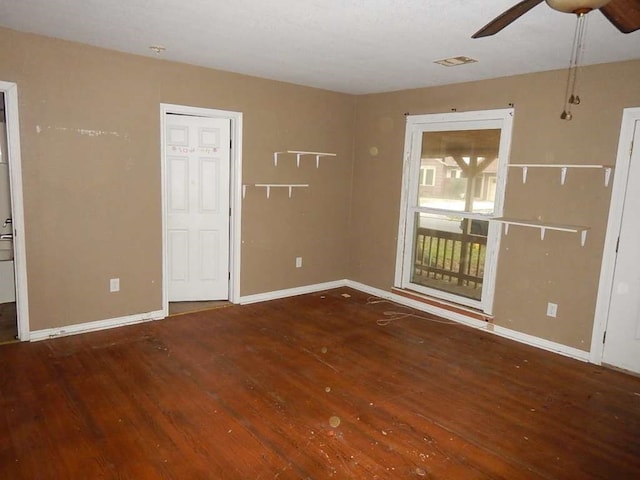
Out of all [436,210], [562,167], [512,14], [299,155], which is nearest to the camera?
[512,14]

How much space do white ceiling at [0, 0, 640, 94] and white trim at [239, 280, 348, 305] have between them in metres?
2.48

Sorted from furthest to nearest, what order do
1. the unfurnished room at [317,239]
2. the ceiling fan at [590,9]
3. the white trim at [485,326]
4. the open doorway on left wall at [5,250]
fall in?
the open doorway on left wall at [5,250] < the white trim at [485,326] < the unfurnished room at [317,239] < the ceiling fan at [590,9]

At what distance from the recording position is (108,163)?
151 inches

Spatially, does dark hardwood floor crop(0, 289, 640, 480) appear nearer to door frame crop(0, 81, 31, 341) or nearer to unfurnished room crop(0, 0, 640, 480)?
unfurnished room crop(0, 0, 640, 480)

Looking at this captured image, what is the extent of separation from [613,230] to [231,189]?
361 cm

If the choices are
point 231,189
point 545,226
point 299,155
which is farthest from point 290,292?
point 545,226

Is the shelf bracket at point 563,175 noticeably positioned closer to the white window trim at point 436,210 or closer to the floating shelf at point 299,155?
the white window trim at point 436,210

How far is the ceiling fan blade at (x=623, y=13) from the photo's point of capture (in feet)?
5.54

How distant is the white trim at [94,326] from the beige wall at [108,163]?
5 cm

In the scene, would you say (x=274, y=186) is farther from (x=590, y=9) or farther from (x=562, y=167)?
(x=590, y=9)

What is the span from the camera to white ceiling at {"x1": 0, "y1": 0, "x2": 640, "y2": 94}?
2.55 metres

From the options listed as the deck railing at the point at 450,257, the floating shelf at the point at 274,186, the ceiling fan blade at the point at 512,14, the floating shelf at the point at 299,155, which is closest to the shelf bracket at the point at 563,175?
the deck railing at the point at 450,257

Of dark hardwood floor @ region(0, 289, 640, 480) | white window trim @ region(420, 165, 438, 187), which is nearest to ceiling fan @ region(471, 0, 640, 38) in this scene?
dark hardwood floor @ region(0, 289, 640, 480)

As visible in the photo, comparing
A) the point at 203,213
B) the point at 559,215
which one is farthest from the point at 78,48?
the point at 559,215
